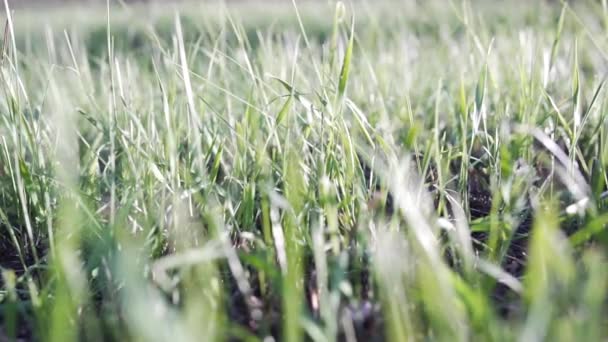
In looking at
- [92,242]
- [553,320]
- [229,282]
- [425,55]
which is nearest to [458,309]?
[553,320]

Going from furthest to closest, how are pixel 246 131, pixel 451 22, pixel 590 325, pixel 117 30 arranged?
pixel 117 30 → pixel 451 22 → pixel 246 131 → pixel 590 325

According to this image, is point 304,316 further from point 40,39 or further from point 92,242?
point 40,39

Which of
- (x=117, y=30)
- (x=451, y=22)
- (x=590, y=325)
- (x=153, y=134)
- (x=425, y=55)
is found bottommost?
(x=117, y=30)

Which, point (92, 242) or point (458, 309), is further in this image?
point (92, 242)

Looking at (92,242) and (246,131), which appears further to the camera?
(246,131)

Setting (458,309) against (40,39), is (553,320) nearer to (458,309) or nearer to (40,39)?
(458,309)

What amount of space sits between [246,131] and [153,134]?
0.41ft

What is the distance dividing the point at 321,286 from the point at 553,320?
0.18 m

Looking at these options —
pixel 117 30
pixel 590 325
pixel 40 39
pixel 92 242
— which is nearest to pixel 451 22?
pixel 117 30

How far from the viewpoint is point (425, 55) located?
5.90ft

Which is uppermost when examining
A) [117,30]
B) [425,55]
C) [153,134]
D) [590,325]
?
[590,325]

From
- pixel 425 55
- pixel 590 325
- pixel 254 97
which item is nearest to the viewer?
pixel 590 325

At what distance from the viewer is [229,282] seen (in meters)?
0.63

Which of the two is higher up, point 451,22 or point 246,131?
point 246,131
